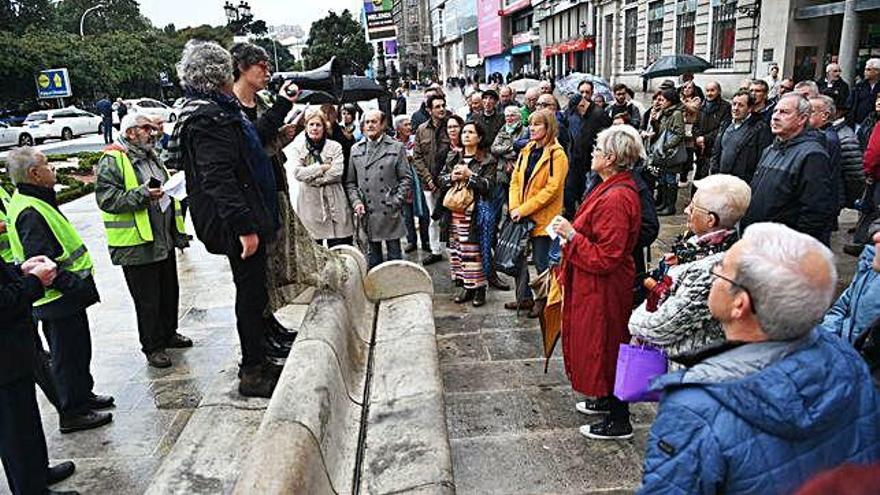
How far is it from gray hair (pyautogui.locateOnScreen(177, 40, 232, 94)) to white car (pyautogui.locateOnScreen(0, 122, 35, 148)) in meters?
28.6

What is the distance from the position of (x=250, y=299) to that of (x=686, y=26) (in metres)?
26.3

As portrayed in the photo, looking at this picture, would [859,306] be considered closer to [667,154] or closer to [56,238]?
[56,238]

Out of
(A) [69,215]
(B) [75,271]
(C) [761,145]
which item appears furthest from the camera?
(A) [69,215]

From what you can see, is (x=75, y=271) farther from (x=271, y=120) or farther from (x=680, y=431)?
(x=680, y=431)

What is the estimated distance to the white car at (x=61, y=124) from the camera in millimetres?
29609

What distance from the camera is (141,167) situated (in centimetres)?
505

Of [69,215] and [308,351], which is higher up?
[308,351]

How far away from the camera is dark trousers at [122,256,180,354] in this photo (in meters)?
5.08

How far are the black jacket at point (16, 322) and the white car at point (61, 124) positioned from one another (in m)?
30.5

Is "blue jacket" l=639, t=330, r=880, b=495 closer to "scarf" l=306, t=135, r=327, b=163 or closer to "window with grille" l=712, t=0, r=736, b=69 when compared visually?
"scarf" l=306, t=135, r=327, b=163

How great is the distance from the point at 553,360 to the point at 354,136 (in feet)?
15.9

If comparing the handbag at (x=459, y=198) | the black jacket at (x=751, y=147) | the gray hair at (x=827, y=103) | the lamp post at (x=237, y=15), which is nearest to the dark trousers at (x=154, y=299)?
the handbag at (x=459, y=198)

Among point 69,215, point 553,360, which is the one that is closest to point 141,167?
point 553,360

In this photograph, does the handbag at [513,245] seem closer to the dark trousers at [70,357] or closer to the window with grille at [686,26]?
the dark trousers at [70,357]
